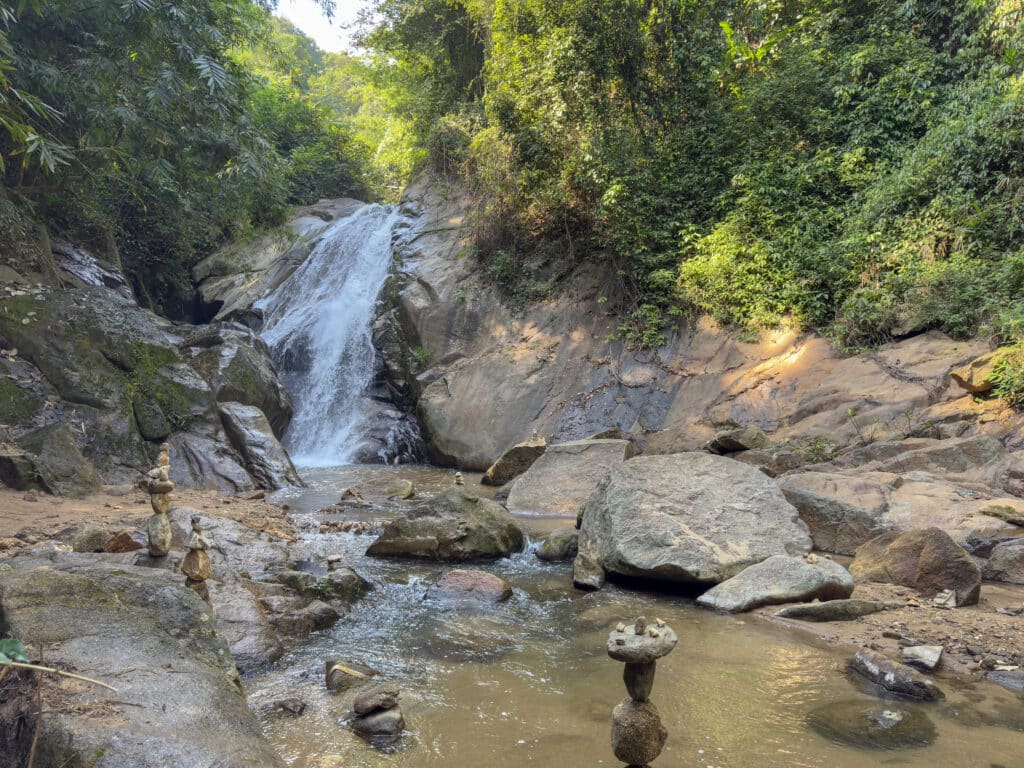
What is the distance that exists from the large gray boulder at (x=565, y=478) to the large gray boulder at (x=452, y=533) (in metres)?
1.79

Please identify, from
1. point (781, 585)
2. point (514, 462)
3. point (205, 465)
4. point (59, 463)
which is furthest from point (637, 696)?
point (205, 465)

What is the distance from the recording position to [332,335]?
1639 cm

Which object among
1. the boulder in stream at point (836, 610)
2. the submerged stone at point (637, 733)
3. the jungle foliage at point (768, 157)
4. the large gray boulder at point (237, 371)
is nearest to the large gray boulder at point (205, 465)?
the large gray boulder at point (237, 371)

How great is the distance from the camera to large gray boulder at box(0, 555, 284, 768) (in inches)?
69.8

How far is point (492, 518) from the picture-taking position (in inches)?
260

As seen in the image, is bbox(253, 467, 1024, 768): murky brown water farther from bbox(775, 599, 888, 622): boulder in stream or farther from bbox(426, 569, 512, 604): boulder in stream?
bbox(775, 599, 888, 622): boulder in stream

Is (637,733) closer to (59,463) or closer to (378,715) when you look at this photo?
(378,715)

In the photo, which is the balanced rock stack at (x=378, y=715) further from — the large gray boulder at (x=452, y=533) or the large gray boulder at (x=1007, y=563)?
the large gray boulder at (x=1007, y=563)

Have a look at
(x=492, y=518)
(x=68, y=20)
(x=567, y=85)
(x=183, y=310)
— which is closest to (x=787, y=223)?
(x=567, y=85)

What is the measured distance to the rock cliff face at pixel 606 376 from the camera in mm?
8289

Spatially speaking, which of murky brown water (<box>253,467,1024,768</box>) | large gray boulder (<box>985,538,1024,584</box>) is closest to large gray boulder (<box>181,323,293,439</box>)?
murky brown water (<box>253,467,1024,768</box>)

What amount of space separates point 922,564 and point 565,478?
4617 millimetres

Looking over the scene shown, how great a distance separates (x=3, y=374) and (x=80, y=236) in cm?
775

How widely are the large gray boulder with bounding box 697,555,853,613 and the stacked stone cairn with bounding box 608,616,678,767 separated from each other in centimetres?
247
